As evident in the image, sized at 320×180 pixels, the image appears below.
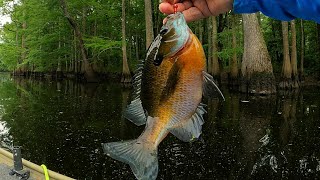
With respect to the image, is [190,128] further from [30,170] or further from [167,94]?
[30,170]

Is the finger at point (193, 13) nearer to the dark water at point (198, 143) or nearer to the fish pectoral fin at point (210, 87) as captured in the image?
the fish pectoral fin at point (210, 87)

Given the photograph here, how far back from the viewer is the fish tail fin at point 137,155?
3.56 feet

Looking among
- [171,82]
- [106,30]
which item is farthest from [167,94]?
[106,30]

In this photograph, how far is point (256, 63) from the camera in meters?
15.3

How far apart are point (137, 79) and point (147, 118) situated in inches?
5.9

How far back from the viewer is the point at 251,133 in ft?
24.3

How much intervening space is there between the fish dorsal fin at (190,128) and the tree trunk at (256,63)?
14.5m

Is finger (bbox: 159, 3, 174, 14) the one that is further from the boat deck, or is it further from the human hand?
the boat deck

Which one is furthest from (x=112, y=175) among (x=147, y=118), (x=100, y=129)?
(x=147, y=118)

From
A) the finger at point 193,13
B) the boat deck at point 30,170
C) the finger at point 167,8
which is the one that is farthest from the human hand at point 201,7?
the boat deck at point 30,170

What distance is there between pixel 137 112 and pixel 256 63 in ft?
48.7

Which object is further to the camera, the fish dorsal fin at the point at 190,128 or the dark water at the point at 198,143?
the dark water at the point at 198,143

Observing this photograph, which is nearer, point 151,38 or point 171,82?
point 171,82

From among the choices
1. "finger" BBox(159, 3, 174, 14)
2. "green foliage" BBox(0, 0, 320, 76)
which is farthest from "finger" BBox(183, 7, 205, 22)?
"green foliage" BBox(0, 0, 320, 76)
